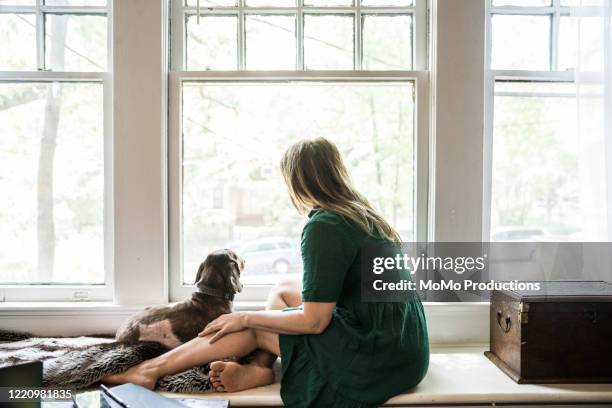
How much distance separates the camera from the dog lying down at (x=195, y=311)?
1.92 m

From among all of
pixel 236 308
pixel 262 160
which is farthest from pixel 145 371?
pixel 262 160

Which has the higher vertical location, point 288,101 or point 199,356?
point 288,101

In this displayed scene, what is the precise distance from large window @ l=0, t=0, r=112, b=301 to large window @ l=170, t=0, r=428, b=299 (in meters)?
0.37

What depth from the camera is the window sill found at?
225 cm

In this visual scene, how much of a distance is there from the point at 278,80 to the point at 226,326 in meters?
1.12

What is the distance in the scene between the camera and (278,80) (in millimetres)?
2314

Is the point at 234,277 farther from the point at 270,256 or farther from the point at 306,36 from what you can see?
the point at 306,36

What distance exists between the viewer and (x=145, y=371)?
1.80 meters

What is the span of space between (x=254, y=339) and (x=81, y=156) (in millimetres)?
1205

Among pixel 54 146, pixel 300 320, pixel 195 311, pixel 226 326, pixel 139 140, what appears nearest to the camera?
pixel 300 320

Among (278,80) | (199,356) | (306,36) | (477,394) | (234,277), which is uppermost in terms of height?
(306,36)

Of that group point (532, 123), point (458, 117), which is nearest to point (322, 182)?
point (458, 117)

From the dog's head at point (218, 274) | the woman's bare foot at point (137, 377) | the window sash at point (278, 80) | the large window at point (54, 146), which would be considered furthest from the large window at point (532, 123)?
the large window at point (54, 146)

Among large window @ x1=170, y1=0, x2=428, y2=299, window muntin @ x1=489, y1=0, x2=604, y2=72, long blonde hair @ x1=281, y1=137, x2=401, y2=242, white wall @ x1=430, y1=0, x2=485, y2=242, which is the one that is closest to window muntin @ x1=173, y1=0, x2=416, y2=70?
large window @ x1=170, y1=0, x2=428, y2=299
